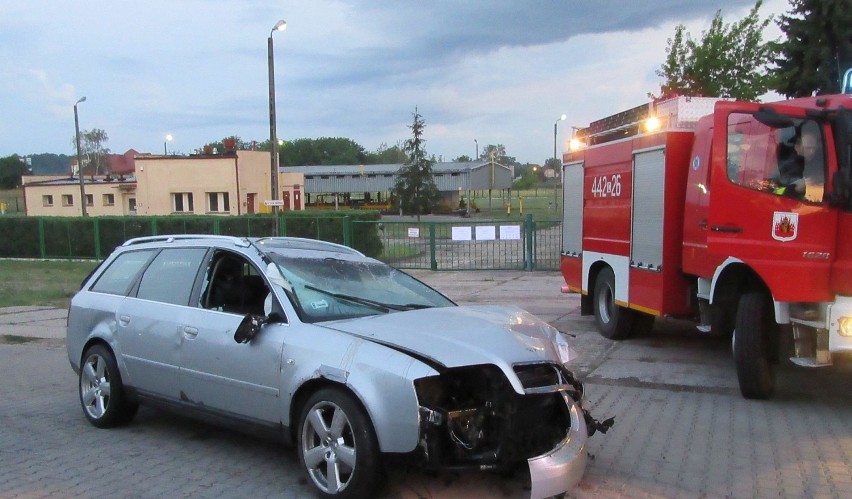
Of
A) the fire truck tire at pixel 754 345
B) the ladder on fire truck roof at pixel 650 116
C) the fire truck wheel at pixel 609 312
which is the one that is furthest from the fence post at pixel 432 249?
the fire truck tire at pixel 754 345

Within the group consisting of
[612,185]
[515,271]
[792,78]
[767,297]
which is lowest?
[515,271]

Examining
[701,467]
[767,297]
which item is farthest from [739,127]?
[701,467]

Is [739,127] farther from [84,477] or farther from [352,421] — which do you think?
[84,477]

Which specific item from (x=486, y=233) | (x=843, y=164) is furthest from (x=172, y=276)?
(x=486, y=233)

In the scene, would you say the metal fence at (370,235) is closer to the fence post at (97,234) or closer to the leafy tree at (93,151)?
the fence post at (97,234)

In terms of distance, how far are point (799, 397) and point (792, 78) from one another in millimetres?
18957

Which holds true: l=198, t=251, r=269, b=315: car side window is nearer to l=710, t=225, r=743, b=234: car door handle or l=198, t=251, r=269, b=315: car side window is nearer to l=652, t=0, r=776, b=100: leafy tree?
l=710, t=225, r=743, b=234: car door handle

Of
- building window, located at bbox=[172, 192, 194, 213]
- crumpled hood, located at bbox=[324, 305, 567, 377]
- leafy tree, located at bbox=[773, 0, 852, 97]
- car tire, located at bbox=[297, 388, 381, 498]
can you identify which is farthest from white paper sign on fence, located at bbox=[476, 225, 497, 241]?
building window, located at bbox=[172, 192, 194, 213]

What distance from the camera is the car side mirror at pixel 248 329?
4.92 metres

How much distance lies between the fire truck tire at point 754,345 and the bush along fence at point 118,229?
18316mm

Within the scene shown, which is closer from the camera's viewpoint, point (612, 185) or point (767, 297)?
point (767, 297)

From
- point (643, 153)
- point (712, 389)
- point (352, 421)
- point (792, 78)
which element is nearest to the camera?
point (352, 421)

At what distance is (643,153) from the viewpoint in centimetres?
917

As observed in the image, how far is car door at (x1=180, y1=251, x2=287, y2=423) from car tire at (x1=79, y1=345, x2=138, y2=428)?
1004mm
